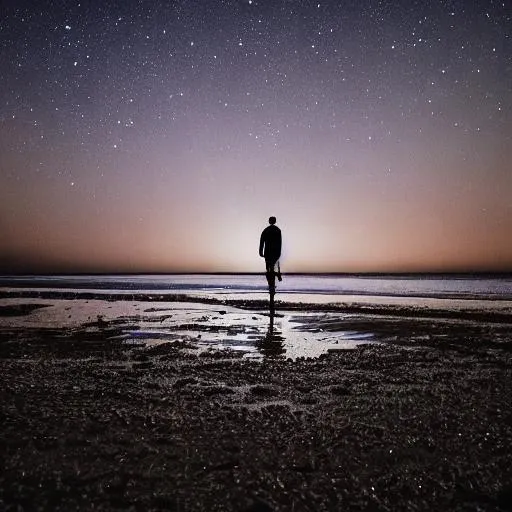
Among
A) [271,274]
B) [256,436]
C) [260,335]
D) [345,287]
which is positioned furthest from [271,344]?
[345,287]

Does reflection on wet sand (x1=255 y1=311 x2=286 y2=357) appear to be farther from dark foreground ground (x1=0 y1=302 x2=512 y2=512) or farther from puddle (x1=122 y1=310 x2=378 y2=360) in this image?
dark foreground ground (x1=0 y1=302 x2=512 y2=512)

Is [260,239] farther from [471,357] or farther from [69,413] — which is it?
[69,413]

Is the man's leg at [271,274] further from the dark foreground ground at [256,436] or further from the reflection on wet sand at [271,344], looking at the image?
the dark foreground ground at [256,436]

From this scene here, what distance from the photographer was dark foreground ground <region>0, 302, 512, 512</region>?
5.76 ft

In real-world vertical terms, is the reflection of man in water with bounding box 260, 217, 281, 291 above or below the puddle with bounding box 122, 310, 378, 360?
above

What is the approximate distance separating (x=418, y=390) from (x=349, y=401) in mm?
749

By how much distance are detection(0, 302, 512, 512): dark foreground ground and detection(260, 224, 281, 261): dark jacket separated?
6060mm

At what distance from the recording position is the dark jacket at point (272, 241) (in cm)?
1036

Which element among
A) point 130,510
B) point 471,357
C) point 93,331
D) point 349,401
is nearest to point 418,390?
point 349,401

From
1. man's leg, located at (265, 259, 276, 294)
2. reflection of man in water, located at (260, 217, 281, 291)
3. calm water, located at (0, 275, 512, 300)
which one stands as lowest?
calm water, located at (0, 275, 512, 300)

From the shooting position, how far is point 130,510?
1640 mm

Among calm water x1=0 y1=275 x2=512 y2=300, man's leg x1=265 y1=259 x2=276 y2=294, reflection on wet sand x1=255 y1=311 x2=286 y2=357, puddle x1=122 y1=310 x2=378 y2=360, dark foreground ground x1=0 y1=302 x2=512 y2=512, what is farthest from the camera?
calm water x1=0 y1=275 x2=512 y2=300

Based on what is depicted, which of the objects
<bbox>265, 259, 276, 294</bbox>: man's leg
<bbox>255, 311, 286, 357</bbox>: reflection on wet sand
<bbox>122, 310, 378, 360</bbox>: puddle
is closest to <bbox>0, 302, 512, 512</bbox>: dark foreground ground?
<bbox>255, 311, 286, 357</bbox>: reflection on wet sand

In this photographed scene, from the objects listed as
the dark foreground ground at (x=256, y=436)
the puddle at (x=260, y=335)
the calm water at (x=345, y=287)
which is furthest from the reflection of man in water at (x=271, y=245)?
the calm water at (x=345, y=287)
